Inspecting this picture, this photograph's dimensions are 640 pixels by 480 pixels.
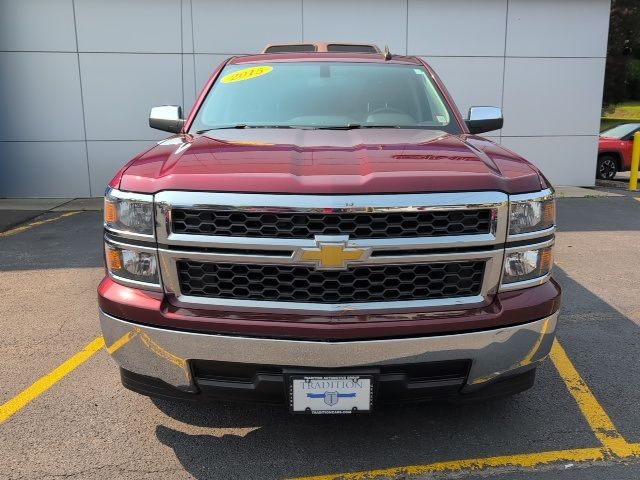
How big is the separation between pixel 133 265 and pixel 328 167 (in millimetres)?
942

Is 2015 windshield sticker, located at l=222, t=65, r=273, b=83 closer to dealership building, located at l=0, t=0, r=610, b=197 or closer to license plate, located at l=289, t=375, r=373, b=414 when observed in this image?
license plate, located at l=289, t=375, r=373, b=414

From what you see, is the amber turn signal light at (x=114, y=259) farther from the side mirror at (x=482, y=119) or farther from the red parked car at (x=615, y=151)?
the red parked car at (x=615, y=151)

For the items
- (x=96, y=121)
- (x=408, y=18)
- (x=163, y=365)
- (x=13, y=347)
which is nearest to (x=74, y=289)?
(x=13, y=347)

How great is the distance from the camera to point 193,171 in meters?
2.34

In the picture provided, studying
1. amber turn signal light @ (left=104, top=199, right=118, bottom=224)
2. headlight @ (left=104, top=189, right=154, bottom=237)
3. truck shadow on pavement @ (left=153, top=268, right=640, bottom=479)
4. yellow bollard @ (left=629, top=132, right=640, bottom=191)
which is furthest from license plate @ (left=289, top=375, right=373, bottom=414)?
yellow bollard @ (left=629, top=132, right=640, bottom=191)

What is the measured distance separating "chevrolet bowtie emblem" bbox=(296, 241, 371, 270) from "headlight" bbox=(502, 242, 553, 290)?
2.07 feet

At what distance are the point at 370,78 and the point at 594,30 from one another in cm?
947

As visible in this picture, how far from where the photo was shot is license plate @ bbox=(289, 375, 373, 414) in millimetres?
2264

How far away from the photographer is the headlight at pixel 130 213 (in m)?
2.32

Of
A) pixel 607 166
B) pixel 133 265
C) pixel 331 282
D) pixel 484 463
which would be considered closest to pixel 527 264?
pixel 331 282

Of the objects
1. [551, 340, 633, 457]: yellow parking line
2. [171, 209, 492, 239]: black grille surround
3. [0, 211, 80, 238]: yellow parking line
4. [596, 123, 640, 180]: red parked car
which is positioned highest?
[171, 209, 492, 239]: black grille surround

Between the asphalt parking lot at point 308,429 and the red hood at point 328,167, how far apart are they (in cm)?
110

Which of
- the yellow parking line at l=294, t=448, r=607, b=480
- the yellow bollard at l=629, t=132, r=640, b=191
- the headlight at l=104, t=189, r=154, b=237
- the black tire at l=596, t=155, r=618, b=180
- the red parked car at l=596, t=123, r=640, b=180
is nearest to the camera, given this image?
the headlight at l=104, t=189, r=154, b=237

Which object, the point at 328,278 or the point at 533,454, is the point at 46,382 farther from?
the point at 533,454
